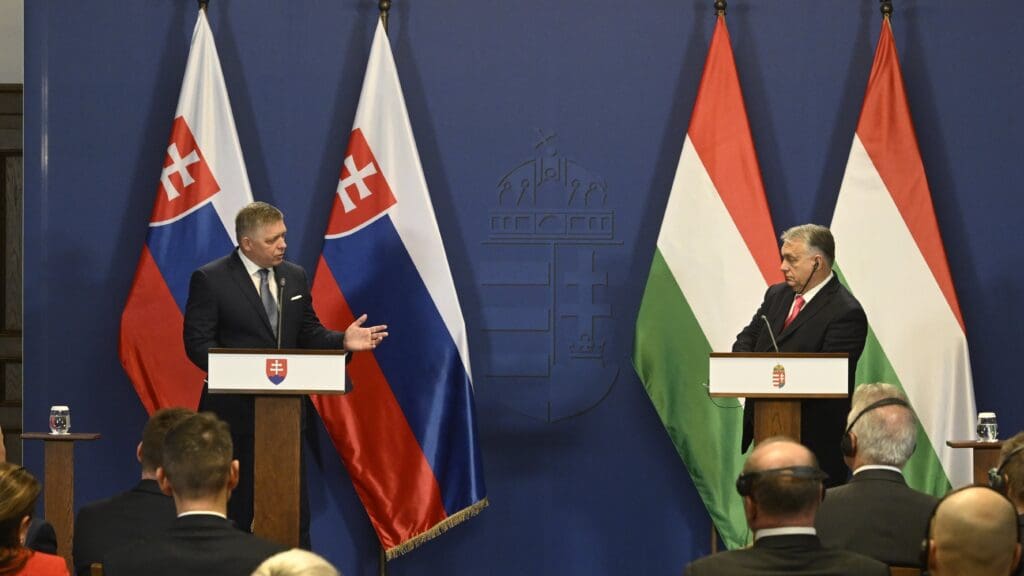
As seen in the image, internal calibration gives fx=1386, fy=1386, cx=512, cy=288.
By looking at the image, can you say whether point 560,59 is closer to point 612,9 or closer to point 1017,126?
point 612,9

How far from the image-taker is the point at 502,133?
6.66 m

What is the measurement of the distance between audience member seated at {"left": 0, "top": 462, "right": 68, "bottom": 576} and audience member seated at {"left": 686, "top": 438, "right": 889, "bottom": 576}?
4.75 ft

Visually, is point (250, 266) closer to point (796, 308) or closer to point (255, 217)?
point (255, 217)

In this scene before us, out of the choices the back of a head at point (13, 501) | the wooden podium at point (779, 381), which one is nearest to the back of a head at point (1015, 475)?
the wooden podium at point (779, 381)

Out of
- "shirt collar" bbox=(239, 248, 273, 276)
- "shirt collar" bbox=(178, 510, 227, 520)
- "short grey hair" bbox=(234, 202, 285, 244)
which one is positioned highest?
"short grey hair" bbox=(234, 202, 285, 244)

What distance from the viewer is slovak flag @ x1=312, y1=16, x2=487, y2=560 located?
20.9 feet

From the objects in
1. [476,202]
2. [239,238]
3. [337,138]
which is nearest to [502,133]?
[476,202]

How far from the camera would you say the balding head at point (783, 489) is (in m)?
2.87

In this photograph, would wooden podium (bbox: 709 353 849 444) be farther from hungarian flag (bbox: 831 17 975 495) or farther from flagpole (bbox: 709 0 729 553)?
flagpole (bbox: 709 0 729 553)

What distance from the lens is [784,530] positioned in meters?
2.87

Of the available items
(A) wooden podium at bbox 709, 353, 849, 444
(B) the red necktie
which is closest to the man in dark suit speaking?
(B) the red necktie

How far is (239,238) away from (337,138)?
4.18 feet

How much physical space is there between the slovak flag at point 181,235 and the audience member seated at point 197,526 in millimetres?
3229

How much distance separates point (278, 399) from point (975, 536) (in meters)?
2.67
